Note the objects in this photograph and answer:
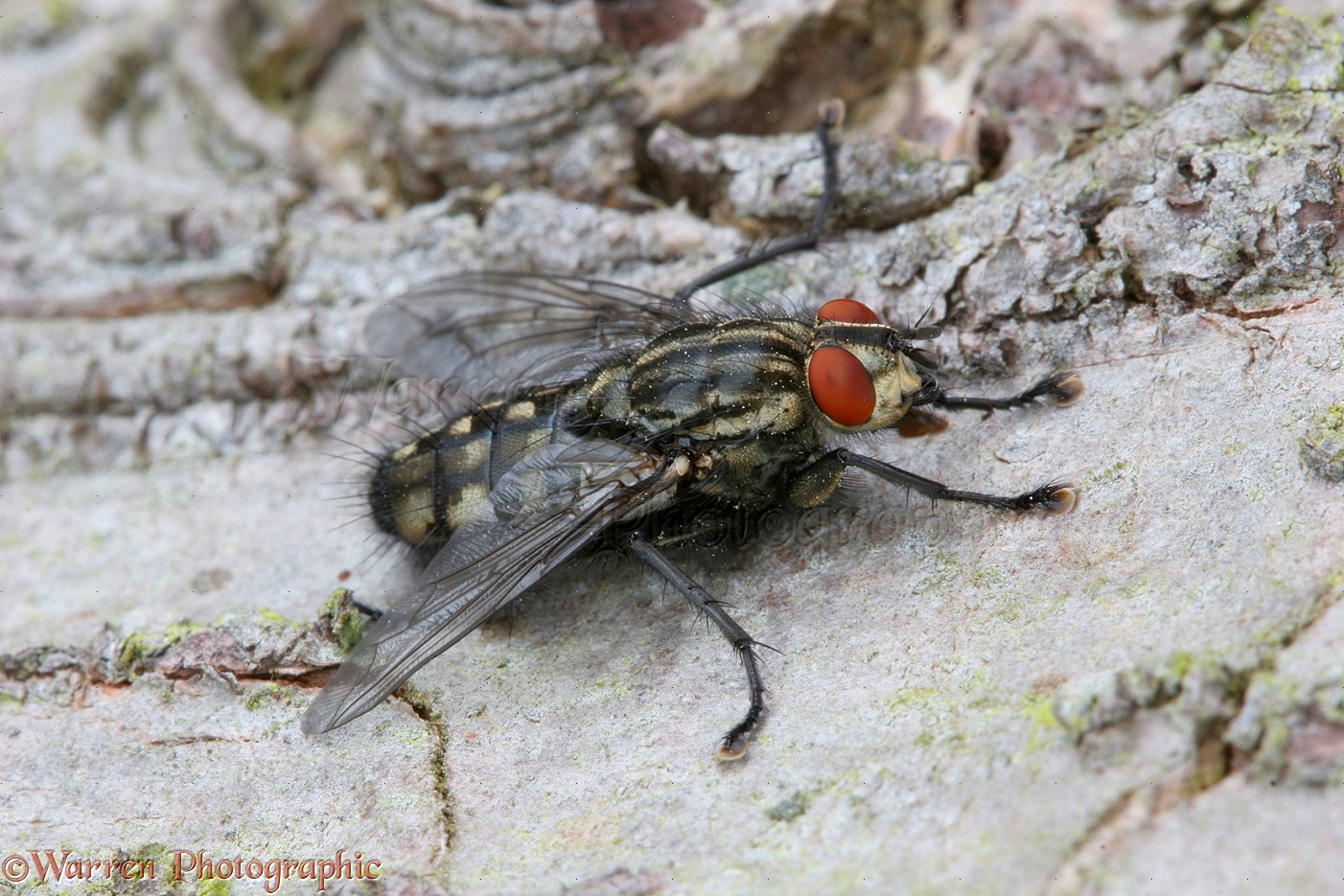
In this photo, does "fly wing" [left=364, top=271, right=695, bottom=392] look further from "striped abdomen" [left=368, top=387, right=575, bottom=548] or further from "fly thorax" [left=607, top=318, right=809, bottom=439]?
"fly thorax" [left=607, top=318, right=809, bottom=439]

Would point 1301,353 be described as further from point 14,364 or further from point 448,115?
point 14,364

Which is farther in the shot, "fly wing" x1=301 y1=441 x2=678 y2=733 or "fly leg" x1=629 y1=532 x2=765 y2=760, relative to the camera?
"fly wing" x1=301 y1=441 x2=678 y2=733

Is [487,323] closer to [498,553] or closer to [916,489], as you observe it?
[498,553]

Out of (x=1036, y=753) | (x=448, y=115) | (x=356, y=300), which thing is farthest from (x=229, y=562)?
(x=1036, y=753)

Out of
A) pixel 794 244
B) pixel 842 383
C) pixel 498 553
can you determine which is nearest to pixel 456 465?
pixel 498 553

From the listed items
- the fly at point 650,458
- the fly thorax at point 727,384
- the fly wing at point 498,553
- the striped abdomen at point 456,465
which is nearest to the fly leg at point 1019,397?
the fly at point 650,458

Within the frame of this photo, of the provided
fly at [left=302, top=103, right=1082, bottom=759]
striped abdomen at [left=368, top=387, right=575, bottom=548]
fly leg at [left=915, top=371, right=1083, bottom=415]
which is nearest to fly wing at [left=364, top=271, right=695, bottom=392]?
fly at [left=302, top=103, right=1082, bottom=759]

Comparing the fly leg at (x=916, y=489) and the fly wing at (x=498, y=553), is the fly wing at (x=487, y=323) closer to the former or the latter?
the fly wing at (x=498, y=553)
